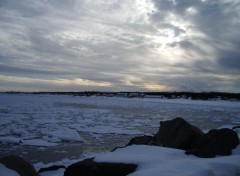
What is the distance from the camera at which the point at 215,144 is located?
5977mm

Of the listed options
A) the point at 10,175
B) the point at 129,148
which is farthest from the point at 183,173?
the point at 10,175

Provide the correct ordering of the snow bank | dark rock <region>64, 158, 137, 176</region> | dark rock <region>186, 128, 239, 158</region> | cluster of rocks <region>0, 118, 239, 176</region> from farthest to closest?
1. dark rock <region>186, 128, 239, 158</region>
2. cluster of rocks <region>0, 118, 239, 176</region>
3. dark rock <region>64, 158, 137, 176</region>
4. the snow bank

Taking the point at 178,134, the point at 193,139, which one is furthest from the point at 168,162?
the point at 178,134

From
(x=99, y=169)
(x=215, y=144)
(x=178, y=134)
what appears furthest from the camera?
(x=178, y=134)

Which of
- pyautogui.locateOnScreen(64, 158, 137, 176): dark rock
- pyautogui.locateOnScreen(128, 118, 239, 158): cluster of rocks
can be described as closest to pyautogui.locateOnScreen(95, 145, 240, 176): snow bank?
pyautogui.locateOnScreen(64, 158, 137, 176): dark rock

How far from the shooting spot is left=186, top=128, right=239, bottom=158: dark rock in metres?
5.43

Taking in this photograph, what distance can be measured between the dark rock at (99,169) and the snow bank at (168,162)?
11cm

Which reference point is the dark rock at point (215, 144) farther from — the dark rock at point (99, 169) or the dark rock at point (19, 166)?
the dark rock at point (19, 166)

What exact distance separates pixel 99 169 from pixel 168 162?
116cm

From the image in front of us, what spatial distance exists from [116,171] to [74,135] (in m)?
6.20

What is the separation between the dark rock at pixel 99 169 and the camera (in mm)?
4590

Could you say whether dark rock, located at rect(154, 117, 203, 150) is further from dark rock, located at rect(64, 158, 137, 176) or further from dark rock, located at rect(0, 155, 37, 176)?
dark rock, located at rect(0, 155, 37, 176)

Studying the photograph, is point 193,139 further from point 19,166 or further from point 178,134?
point 19,166

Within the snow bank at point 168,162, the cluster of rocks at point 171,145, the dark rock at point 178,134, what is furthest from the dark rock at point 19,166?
the dark rock at point 178,134
